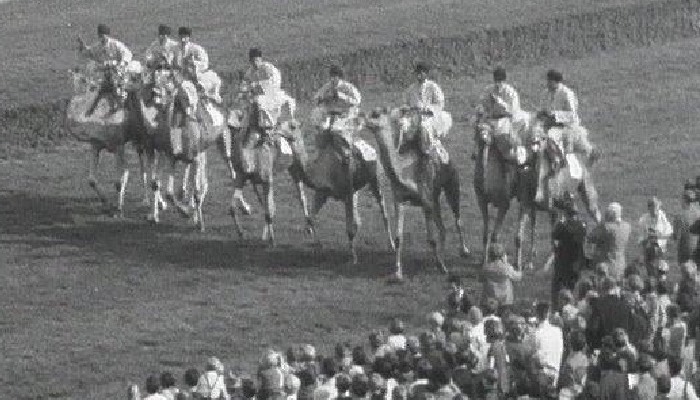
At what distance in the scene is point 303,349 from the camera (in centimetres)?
2409

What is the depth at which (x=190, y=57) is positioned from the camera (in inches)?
1342

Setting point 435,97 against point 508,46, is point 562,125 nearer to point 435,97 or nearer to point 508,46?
point 435,97

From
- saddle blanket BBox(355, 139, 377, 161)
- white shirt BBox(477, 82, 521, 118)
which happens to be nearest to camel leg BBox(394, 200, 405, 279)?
saddle blanket BBox(355, 139, 377, 161)

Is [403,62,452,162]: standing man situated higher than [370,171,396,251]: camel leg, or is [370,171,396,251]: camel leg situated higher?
[403,62,452,162]: standing man

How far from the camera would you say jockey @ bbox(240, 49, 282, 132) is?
32312 millimetres

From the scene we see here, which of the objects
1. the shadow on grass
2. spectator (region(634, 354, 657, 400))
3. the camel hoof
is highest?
the shadow on grass

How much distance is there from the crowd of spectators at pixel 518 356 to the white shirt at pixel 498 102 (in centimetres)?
464

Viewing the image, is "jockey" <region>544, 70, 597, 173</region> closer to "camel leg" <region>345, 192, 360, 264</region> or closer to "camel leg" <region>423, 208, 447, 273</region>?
"camel leg" <region>423, 208, 447, 273</region>

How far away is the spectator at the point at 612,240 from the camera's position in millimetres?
28062

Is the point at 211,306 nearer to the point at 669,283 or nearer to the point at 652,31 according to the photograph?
the point at 669,283

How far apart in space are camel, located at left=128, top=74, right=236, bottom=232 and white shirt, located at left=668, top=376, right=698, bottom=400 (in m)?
12.6

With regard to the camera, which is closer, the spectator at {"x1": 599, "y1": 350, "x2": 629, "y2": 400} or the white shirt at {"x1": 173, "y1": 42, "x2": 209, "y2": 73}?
the spectator at {"x1": 599, "y1": 350, "x2": 629, "y2": 400}

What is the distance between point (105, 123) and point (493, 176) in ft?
19.7

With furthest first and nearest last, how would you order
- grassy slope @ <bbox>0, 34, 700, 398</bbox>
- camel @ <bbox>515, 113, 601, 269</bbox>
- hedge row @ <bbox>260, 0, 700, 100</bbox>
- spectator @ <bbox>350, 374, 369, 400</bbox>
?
hedge row @ <bbox>260, 0, 700, 100</bbox>, camel @ <bbox>515, 113, 601, 269</bbox>, grassy slope @ <bbox>0, 34, 700, 398</bbox>, spectator @ <bbox>350, 374, 369, 400</bbox>
